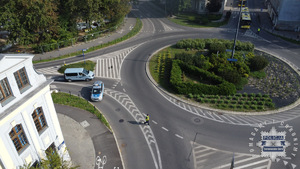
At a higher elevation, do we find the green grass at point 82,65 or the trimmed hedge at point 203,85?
the green grass at point 82,65

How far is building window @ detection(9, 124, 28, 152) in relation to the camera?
58.0 feet

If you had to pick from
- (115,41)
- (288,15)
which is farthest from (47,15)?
(288,15)

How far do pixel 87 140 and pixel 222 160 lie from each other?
17099mm

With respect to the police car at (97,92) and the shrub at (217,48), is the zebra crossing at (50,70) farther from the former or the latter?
the shrub at (217,48)

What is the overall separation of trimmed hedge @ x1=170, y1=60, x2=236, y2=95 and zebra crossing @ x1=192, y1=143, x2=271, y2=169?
11.8 metres

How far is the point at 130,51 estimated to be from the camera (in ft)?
178

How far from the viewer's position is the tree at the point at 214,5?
7999 centimetres

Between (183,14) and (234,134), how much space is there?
218 feet

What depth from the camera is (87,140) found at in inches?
1121

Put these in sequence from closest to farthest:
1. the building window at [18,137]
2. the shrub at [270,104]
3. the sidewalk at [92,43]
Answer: the building window at [18,137] → the shrub at [270,104] → the sidewalk at [92,43]

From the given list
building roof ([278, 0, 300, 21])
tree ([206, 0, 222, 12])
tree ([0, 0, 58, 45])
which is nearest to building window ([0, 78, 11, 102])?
tree ([0, 0, 58, 45])

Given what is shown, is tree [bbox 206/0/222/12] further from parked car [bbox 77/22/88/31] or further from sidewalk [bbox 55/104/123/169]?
sidewalk [bbox 55/104/123/169]

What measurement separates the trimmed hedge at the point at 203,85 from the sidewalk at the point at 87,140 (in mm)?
14574

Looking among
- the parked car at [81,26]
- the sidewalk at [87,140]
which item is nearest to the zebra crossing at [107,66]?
the sidewalk at [87,140]
